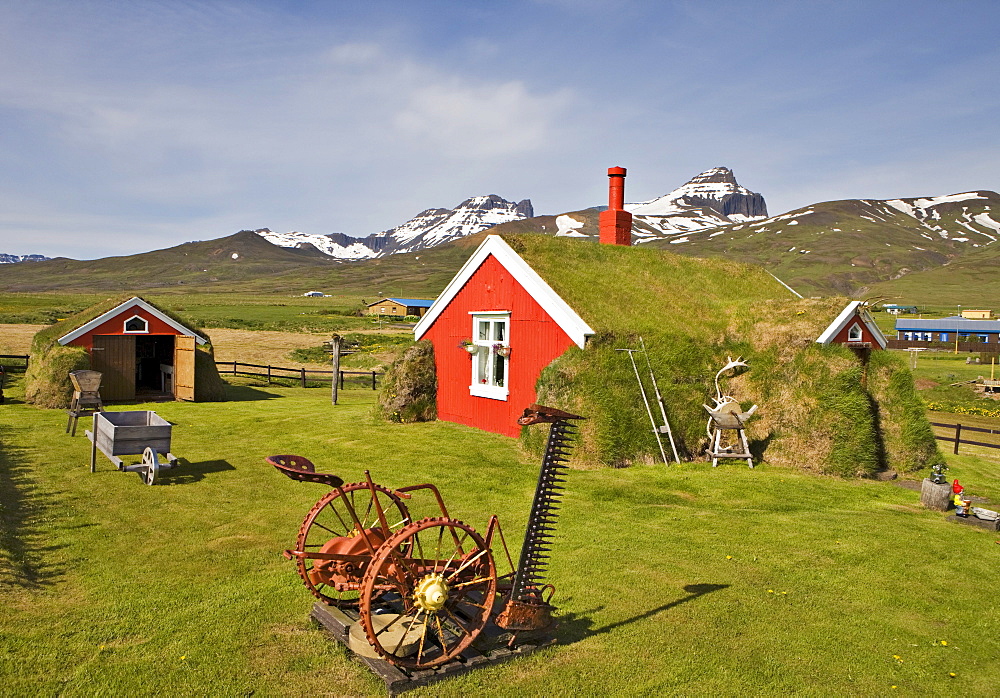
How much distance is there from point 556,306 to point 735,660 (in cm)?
1008

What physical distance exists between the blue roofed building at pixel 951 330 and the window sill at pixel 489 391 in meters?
76.6

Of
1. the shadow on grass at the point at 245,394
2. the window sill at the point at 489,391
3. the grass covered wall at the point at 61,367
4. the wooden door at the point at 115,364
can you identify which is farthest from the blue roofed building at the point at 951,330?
the wooden door at the point at 115,364

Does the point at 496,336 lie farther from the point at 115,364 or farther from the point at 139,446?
the point at 115,364

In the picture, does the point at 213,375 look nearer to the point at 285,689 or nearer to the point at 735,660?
the point at 285,689

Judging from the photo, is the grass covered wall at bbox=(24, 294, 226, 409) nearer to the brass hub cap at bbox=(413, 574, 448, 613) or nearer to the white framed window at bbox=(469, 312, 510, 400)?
the white framed window at bbox=(469, 312, 510, 400)

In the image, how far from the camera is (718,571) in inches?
352

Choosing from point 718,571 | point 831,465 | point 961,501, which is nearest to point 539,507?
point 718,571

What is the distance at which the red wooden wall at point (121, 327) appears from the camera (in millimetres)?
22859

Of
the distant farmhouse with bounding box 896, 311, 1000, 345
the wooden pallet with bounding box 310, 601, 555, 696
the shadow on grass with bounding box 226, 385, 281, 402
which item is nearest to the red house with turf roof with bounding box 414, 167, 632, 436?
the wooden pallet with bounding box 310, 601, 555, 696

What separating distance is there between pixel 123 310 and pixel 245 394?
5.76 metres

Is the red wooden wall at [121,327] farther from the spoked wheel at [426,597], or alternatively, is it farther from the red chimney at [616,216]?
the spoked wheel at [426,597]

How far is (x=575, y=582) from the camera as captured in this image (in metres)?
8.42

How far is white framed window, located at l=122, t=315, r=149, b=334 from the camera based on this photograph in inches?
933

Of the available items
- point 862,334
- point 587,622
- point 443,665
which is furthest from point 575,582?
point 862,334
